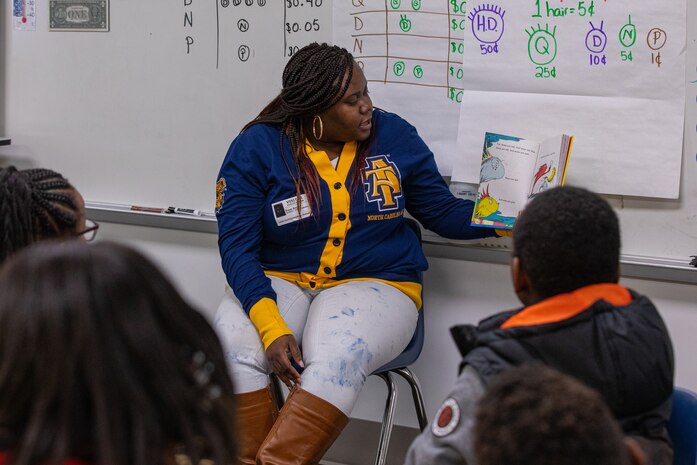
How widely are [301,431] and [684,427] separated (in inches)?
32.4

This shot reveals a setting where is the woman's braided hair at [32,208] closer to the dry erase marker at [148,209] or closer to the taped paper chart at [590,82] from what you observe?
the taped paper chart at [590,82]

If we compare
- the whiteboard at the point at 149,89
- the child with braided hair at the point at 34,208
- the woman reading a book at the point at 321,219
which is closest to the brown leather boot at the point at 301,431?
the woman reading a book at the point at 321,219

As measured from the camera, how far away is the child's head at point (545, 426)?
0.96 m

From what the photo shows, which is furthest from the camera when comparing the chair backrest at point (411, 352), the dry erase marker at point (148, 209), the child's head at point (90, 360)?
the dry erase marker at point (148, 209)

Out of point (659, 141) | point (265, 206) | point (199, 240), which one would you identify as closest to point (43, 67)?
point (199, 240)

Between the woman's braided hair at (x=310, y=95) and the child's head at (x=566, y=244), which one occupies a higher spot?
the woman's braided hair at (x=310, y=95)

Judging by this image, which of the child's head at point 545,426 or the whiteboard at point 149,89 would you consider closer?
the child's head at point 545,426

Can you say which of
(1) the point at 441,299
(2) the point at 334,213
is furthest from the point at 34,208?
(1) the point at 441,299

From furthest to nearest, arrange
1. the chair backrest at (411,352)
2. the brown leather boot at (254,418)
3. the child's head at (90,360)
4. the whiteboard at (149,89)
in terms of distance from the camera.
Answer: the whiteboard at (149,89) → the chair backrest at (411,352) → the brown leather boot at (254,418) → the child's head at (90,360)

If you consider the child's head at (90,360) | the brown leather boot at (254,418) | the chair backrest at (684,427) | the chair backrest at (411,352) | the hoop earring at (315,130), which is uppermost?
the hoop earring at (315,130)

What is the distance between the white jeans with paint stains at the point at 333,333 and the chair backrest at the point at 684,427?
75cm

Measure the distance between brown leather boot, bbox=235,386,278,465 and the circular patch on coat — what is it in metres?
0.87

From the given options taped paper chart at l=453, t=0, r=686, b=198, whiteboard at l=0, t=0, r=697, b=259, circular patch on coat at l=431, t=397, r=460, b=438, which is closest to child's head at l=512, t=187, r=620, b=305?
circular patch on coat at l=431, t=397, r=460, b=438

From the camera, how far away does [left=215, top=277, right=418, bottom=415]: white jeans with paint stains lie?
6.66 ft
